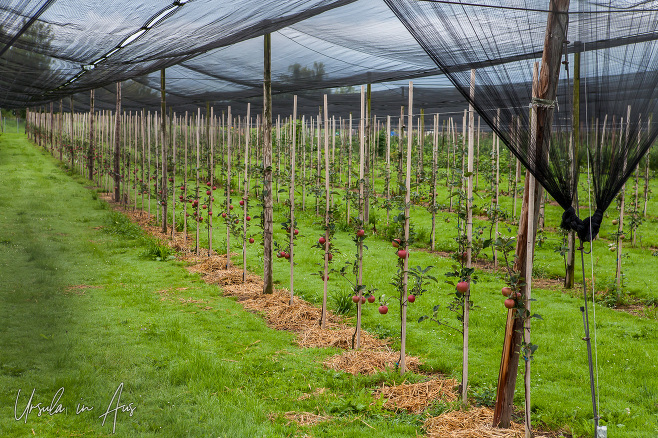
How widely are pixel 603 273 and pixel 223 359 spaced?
6.26 metres

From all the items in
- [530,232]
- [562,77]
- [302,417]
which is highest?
[562,77]

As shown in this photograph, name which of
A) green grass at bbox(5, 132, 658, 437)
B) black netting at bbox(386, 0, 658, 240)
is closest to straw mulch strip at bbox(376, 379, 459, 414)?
green grass at bbox(5, 132, 658, 437)

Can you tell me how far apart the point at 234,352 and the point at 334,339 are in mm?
1056

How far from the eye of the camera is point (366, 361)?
4.56m

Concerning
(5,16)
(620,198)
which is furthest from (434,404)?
(620,198)

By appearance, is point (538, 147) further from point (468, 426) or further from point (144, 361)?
point (144, 361)

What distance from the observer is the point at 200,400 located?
3775 millimetres

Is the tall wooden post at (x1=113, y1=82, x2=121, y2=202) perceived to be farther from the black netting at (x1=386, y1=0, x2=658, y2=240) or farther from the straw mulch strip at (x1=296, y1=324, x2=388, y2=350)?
the black netting at (x1=386, y1=0, x2=658, y2=240)

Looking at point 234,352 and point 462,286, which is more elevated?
point 462,286

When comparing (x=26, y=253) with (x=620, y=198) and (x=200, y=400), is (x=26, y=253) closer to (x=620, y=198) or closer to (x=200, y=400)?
(x=200, y=400)

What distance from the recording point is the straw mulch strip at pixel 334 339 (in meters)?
5.09

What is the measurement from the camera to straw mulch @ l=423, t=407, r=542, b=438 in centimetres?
325

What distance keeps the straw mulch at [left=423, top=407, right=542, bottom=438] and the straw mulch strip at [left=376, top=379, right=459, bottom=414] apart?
0.81ft

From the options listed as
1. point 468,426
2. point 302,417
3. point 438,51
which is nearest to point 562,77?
point 438,51
